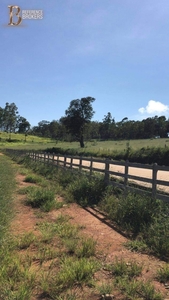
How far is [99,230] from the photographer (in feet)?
20.5

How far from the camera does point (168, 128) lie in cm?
12538

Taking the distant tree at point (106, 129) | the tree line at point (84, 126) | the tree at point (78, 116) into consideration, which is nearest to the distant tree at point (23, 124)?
the tree line at point (84, 126)

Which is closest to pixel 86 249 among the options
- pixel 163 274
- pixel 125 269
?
pixel 125 269

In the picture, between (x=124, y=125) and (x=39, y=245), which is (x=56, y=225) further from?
(x=124, y=125)

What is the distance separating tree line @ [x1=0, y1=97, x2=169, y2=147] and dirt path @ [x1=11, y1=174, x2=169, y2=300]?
5460 cm

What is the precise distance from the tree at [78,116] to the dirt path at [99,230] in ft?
177

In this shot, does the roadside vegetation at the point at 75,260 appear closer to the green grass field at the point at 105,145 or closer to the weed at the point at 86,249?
the weed at the point at 86,249

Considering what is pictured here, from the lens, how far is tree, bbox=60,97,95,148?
2477 inches

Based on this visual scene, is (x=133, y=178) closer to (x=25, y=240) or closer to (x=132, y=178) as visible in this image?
(x=132, y=178)

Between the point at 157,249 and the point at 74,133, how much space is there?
5948 centimetres

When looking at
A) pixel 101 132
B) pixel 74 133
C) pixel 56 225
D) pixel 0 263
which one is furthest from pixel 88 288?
pixel 101 132

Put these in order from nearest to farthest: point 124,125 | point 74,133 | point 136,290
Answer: point 136,290 → point 74,133 → point 124,125

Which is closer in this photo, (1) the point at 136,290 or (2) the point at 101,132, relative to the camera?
(1) the point at 136,290

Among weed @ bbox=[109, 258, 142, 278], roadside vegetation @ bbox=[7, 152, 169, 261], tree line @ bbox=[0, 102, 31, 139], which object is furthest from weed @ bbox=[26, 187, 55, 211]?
tree line @ bbox=[0, 102, 31, 139]
